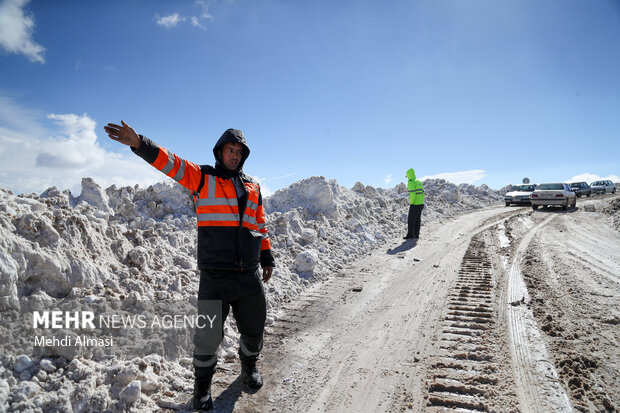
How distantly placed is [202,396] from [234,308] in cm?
77

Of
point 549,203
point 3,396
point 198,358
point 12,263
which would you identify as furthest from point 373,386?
point 549,203

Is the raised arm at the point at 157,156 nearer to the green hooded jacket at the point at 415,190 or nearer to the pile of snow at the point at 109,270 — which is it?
the pile of snow at the point at 109,270

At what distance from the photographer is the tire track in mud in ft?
9.20

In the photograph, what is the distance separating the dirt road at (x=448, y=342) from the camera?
9.40 ft

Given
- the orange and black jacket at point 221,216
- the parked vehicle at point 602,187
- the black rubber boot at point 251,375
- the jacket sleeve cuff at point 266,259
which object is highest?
the parked vehicle at point 602,187

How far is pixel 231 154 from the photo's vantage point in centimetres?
303

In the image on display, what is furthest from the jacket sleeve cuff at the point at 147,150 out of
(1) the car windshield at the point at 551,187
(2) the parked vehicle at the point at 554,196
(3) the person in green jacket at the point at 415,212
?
(1) the car windshield at the point at 551,187

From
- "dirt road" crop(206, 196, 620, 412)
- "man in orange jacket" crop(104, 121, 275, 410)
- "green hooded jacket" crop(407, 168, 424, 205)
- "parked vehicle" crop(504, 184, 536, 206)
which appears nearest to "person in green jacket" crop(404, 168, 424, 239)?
"green hooded jacket" crop(407, 168, 424, 205)

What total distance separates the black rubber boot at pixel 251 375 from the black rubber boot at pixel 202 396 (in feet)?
1.35

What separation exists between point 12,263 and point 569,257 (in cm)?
1014

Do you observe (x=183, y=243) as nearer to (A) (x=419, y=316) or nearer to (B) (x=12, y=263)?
(B) (x=12, y=263)

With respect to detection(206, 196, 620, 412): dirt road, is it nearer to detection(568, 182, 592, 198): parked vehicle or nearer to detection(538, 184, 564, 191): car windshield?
detection(538, 184, 564, 191): car windshield

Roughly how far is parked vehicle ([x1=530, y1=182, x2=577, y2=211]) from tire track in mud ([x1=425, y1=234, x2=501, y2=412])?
15.4m

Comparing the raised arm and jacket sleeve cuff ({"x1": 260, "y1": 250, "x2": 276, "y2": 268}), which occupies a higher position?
the raised arm
